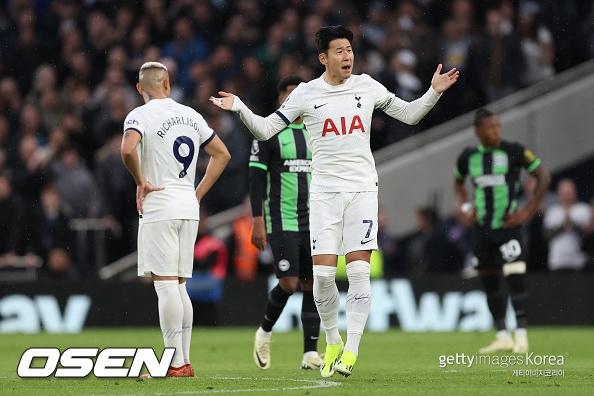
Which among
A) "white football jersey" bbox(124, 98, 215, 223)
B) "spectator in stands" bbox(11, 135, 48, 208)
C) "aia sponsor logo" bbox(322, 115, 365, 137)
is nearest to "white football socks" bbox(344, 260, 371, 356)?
"aia sponsor logo" bbox(322, 115, 365, 137)

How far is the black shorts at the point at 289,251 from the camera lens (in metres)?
10.4

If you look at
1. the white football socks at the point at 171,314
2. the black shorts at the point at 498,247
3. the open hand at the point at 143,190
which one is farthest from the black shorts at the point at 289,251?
the black shorts at the point at 498,247

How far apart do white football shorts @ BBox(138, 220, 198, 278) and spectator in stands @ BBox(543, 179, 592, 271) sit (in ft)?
29.1

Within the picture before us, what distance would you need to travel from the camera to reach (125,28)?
20.2 meters

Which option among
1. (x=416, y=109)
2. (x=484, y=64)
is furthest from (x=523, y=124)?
(x=416, y=109)

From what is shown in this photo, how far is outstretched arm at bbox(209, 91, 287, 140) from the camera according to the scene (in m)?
8.58

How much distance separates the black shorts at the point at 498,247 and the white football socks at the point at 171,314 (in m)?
4.71

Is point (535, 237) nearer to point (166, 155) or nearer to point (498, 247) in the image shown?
point (498, 247)

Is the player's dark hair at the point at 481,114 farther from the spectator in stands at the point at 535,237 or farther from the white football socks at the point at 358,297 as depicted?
the spectator in stands at the point at 535,237

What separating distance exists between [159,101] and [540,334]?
25.2ft

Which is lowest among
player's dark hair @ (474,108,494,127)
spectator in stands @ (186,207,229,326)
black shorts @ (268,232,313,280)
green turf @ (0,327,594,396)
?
green turf @ (0,327,594,396)

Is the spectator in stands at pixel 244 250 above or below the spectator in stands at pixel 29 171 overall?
below

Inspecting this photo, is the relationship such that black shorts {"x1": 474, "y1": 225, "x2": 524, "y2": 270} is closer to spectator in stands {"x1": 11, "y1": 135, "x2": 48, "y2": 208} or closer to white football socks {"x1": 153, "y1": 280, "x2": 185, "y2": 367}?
white football socks {"x1": 153, "y1": 280, "x2": 185, "y2": 367}

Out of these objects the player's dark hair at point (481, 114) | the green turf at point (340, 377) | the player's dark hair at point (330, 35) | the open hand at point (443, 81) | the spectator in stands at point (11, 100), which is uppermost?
the spectator in stands at point (11, 100)
